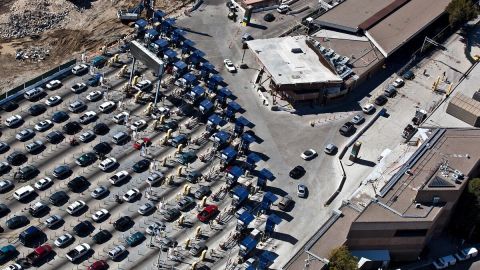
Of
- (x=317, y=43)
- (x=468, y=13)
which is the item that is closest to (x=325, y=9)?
(x=317, y=43)

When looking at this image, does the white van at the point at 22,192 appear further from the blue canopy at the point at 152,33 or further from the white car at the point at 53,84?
the blue canopy at the point at 152,33

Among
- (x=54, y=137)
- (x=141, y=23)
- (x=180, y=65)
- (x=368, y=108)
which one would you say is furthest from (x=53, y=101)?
(x=368, y=108)

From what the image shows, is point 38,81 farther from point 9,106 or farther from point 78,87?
point 9,106

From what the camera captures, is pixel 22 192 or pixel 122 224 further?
pixel 22 192

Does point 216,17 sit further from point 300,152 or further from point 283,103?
point 300,152

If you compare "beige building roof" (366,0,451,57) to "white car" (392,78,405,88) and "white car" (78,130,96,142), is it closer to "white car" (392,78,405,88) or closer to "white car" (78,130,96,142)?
"white car" (392,78,405,88)

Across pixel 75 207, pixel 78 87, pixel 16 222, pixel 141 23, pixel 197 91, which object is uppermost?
pixel 141 23

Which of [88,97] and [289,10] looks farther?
[289,10]
